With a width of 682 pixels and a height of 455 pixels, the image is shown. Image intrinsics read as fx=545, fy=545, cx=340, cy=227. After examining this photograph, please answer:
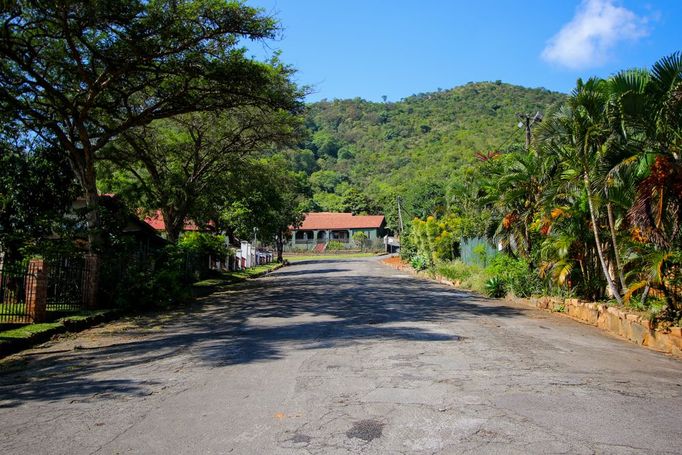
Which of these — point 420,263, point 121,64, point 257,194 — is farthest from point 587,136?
point 257,194

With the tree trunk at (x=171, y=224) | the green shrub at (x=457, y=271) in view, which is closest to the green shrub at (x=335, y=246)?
the green shrub at (x=457, y=271)

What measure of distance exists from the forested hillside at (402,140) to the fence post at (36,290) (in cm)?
5138

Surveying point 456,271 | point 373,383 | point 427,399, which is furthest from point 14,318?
point 456,271

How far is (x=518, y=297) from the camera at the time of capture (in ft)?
58.7

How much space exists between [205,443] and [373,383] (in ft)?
8.06

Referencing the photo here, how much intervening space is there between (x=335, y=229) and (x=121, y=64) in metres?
71.9

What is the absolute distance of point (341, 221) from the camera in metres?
88.1

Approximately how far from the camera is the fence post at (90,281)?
14805mm

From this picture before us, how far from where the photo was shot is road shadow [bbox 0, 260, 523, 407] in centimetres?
729

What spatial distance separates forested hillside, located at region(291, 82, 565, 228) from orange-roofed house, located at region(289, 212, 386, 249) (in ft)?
13.0

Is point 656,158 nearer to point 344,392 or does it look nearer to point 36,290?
point 344,392

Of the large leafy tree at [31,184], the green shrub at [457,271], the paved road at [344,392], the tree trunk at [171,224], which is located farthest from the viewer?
the tree trunk at [171,224]

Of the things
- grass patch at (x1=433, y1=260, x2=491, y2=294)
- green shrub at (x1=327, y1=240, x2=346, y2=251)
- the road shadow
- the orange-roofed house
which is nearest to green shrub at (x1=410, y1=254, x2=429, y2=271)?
grass patch at (x1=433, y1=260, x2=491, y2=294)

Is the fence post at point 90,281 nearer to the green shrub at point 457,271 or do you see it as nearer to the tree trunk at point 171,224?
the tree trunk at point 171,224
